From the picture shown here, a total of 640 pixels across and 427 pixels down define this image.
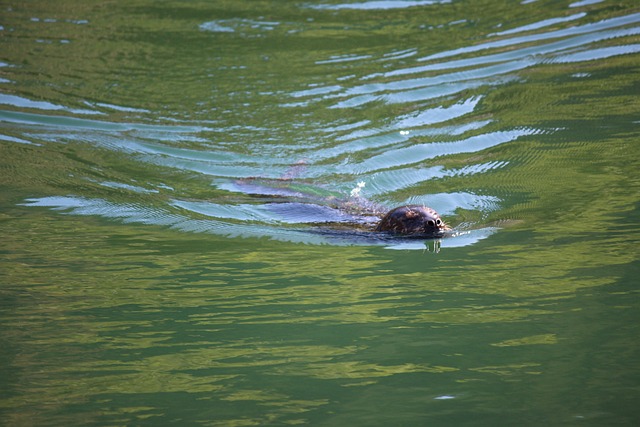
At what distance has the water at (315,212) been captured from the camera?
429 centimetres

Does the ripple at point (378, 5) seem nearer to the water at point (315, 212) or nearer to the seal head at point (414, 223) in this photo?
the water at point (315, 212)

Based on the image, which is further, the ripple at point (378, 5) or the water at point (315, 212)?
the ripple at point (378, 5)

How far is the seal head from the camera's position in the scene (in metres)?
7.26

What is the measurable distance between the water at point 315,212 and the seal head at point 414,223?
23 centimetres

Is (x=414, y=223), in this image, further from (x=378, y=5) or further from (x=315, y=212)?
(x=378, y=5)

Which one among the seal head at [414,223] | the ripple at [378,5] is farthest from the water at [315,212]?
the seal head at [414,223]

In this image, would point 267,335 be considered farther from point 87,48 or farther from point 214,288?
point 87,48

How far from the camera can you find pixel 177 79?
12.2 meters

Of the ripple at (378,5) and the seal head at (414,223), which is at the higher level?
the ripple at (378,5)

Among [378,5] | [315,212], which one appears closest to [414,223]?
[315,212]

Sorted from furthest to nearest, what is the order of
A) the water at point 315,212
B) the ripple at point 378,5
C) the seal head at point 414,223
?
the ripple at point 378,5
the seal head at point 414,223
the water at point 315,212

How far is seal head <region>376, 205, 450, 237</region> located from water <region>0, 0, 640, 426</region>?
0.23m

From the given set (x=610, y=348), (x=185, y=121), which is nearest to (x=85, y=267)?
(x=610, y=348)

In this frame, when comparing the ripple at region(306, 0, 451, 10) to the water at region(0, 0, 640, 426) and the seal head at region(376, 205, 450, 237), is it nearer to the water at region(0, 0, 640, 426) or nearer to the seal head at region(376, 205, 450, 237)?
the water at region(0, 0, 640, 426)
